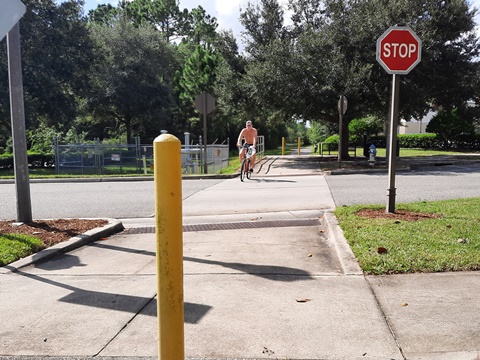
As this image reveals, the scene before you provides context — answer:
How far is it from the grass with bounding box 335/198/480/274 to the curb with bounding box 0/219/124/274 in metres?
3.56

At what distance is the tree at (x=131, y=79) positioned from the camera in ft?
118

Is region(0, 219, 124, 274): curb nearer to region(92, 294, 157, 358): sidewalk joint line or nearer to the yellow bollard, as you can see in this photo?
region(92, 294, 157, 358): sidewalk joint line

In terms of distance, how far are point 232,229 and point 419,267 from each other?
10.5 ft

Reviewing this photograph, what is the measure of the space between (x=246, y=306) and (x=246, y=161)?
1045cm

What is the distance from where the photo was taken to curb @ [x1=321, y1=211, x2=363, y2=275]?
4.52m

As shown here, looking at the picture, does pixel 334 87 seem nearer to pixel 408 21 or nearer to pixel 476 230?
pixel 408 21

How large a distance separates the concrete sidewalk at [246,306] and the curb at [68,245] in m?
0.07

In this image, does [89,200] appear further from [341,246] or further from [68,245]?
[341,246]

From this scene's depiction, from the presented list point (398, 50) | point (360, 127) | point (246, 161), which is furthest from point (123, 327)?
point (360, 127)

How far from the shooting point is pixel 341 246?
5.25m

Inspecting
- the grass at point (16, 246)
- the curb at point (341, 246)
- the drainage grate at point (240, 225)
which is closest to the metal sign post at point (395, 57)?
the curb at point (341, 246)

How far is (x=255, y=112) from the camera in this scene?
22.6 meters

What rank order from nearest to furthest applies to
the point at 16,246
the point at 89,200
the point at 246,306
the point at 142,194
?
the point at 246,306 < the point at 16,246 < the point at 89,200 < the point at 142,194

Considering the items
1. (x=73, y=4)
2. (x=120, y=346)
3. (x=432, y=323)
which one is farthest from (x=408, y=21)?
(x=73, y=4)
